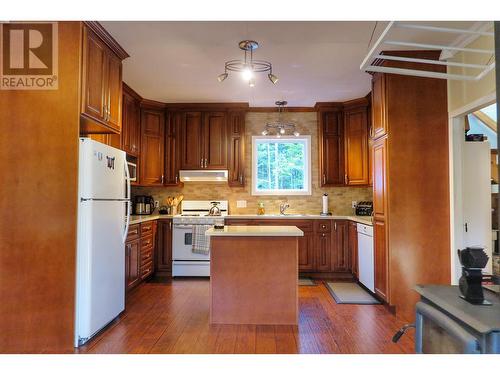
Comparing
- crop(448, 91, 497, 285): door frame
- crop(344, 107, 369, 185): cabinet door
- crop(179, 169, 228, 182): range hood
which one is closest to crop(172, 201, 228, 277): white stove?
crop(179, 169, 228, 182): range hood

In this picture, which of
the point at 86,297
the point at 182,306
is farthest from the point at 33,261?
the point at 182,306

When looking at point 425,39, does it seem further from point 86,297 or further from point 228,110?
point 86,297

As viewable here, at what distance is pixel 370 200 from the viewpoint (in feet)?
17.0

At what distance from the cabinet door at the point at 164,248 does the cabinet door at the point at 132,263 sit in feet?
2.10

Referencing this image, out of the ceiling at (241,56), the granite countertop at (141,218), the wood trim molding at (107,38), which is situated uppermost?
the ceiling at (241,56)

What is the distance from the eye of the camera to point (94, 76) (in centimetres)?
266

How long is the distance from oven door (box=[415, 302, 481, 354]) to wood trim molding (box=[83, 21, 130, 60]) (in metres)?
2.85

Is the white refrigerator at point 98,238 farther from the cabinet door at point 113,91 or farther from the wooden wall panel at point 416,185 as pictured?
the wooden wall panel at point 416,185

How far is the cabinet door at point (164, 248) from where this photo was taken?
473 centimetres

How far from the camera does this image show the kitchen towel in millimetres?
4613

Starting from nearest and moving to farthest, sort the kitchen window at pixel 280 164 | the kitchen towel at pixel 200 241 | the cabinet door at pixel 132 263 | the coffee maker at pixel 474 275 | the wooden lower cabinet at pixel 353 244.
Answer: the coffee maker at pixel 474 275
the cabinet door at pixel 132 263
the wooden lower cabinet at pixel 353 244
the kitchen towel at pixel 200 241
the kitchen window at pixel 280 164

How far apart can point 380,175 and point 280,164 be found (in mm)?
2189

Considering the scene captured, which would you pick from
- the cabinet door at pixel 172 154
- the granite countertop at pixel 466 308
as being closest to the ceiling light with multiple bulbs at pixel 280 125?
the cabinet door at pixel 172 154

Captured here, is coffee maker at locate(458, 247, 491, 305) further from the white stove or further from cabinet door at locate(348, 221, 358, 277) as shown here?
the white stove
